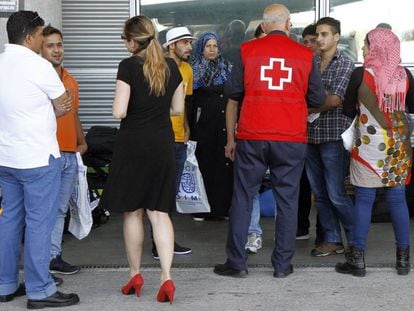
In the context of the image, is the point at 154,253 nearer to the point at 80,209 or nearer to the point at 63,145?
the point at 80,209

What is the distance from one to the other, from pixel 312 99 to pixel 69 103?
63.7 inches

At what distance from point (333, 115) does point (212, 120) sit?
148 centimetres

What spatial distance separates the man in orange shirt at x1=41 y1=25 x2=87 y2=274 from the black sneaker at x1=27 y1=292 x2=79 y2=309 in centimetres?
71

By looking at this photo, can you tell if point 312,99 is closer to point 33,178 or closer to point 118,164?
point 118,164

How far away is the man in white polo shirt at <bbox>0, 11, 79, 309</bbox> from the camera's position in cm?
496

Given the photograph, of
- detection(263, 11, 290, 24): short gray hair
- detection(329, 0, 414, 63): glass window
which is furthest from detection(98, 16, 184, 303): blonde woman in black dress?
detection(329, 0, 414, 63): glass window

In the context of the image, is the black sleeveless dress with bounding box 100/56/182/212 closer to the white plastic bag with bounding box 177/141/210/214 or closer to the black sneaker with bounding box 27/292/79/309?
the black sneaker with bounding box 27/292/79/309

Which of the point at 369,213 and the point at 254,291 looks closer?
the point at 254,291

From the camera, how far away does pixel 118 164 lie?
5.26 metres

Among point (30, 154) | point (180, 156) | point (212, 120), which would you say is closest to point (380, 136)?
point (180, 156)

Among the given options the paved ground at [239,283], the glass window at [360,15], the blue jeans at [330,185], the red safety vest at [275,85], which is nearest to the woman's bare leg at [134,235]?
the paved ground at [239,283]

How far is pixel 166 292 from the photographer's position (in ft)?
17.0

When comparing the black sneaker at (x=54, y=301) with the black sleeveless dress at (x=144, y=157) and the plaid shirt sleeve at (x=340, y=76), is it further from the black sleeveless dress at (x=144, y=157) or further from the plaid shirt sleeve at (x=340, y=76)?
the plaid shirt sleeve at (x=340, y=76)

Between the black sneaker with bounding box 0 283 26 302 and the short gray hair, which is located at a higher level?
the short gray hair
